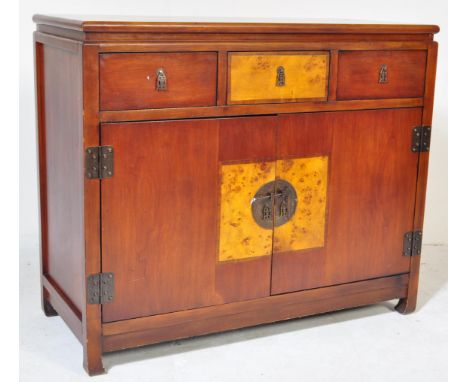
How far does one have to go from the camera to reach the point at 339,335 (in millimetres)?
3566

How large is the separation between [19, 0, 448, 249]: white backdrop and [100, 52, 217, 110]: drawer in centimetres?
130

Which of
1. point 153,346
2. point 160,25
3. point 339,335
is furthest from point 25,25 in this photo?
point 339,335

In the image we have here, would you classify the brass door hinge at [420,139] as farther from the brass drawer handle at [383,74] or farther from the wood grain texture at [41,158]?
the wood grain texture at [41,158]

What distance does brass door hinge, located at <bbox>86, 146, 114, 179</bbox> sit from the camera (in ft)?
9.84

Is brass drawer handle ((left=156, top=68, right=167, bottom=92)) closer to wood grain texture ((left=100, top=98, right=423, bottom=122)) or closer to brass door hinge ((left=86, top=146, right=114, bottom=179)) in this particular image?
wood grain texture ((left=100, top=98, right=423, bottom=122))

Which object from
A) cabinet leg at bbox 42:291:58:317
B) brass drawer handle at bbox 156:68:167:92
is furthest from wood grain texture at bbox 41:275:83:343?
brass drawer handle at bbox 156:68:167:92

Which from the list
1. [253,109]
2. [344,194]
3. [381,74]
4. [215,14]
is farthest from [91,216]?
[215,14]

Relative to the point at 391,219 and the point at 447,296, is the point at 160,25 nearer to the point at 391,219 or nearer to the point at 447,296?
the point at 391,219

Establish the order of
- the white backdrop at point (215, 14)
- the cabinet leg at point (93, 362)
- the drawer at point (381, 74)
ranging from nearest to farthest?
1. the cabinet leg at point (93, 362)
2. the drawer at point (381, 74)
3. the white backdrop at point (215, 14)

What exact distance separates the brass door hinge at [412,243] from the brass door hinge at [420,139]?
0.36 m

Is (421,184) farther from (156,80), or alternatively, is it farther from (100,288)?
(100,288)

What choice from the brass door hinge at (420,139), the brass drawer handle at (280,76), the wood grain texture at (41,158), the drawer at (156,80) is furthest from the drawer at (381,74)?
the wood grain texture at (41,158)

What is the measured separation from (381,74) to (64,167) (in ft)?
4.15

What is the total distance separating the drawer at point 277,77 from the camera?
10.4 feet
